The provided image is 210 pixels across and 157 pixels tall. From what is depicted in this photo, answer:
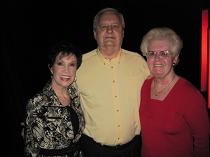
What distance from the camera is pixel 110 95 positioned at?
2.97 m

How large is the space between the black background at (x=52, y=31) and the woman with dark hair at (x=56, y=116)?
3756mm

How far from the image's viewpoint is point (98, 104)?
2.98 metres

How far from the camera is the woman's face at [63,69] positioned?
2.59 m

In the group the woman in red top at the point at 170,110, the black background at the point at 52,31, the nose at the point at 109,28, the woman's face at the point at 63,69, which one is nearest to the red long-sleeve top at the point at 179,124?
the woman in red top at the point at 170,110

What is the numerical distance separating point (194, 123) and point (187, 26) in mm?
5348

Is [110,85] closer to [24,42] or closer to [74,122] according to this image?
[74,122]

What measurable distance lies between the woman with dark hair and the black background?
3.76 metres

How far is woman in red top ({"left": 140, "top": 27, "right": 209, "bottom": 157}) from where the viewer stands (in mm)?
2281

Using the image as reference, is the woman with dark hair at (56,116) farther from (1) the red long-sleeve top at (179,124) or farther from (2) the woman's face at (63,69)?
(1) the red long-sleeve top at (179,124)

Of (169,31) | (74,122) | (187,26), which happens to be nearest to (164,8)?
(187,26)

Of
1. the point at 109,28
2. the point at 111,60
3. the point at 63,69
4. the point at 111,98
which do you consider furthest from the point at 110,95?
the point at 109,28

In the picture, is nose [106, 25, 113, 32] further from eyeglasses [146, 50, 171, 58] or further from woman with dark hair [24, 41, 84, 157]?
eyeglasses [146, 50, 171, 58]

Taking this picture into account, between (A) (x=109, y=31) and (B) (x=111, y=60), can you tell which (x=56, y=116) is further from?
(A) (x=109, y=31)

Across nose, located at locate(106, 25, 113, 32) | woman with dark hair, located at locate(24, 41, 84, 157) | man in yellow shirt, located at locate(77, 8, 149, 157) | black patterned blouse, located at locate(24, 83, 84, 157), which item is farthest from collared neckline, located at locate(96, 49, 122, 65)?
black patterned blouse, located at locate(24, 83, 84, 157)
